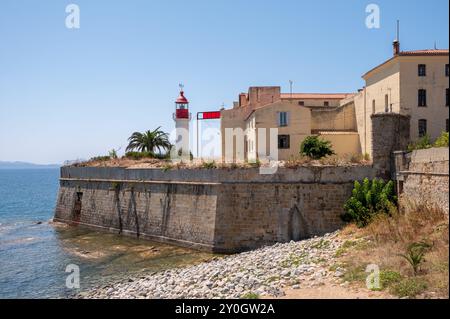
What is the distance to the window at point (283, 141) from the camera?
86.4 ft

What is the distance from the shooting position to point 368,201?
17641 mm

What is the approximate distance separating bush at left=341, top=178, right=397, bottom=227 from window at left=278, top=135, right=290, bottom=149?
829 cm

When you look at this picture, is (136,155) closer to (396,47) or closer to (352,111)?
(352,111)

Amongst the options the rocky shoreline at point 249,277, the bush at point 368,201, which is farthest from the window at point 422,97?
the rocky shoreline at point 249,277

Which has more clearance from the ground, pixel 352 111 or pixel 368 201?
pixel 352 111

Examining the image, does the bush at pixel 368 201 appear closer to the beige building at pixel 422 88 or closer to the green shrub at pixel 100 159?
the beige building at pixel 422 88

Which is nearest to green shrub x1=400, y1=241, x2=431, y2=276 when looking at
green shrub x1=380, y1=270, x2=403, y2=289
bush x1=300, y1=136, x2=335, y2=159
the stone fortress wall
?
green shrub x1=380, y1=270, x2=403, y2=289

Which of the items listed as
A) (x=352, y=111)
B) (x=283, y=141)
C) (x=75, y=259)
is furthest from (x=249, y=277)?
(x=352, y=111)

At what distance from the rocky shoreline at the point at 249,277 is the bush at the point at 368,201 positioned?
1.45m

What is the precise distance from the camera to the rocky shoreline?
38.1ft

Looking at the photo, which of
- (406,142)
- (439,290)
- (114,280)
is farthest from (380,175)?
(114,280)

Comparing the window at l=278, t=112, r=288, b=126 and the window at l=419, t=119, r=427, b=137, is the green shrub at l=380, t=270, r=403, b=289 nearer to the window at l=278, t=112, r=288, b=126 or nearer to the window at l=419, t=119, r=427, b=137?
the window at l=419, t=119, r=427, b=137

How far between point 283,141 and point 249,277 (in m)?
14.7

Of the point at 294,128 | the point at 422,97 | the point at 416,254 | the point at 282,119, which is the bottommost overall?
the point at 416,254
